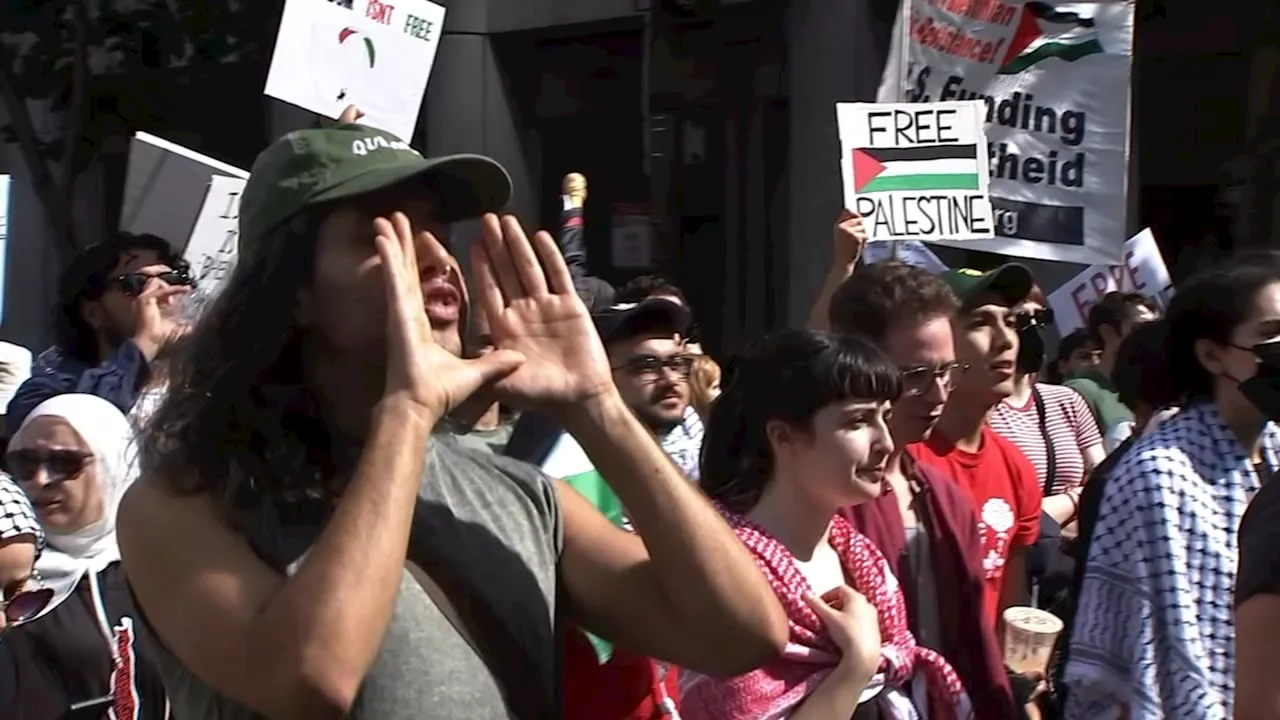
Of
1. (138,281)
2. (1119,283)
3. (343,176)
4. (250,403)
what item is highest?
(343,176)

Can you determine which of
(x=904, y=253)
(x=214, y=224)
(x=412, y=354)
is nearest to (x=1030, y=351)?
(x=904, y=253)

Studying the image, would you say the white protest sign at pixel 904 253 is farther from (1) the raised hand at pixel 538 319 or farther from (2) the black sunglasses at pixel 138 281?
(1) the raised hand at pixel 538 319

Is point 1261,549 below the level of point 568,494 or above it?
below

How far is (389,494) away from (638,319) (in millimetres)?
2357

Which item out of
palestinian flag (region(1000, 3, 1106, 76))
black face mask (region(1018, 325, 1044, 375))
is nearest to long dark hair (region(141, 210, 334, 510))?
black face mask (region(1018, 325, 1044, 375))

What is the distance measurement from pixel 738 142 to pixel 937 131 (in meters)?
5.69

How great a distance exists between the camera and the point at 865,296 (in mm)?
4297

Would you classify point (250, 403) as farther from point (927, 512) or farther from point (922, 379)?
point (922, 379)

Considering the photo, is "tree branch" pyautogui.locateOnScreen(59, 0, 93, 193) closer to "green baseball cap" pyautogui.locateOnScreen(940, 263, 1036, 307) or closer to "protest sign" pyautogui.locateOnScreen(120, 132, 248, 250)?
"protest sign" pyautogui.locateOnScreen(120, 132, 248, 250)

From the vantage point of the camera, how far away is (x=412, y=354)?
2139 mm

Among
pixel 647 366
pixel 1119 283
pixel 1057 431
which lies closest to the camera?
pixel 647 366

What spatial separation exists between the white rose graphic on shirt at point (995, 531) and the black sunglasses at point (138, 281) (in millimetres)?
2673

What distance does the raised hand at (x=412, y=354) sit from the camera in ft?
7.01

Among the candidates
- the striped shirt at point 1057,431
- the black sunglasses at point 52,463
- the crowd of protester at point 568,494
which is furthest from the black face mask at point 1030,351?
the black sunglasses at point 52,463
